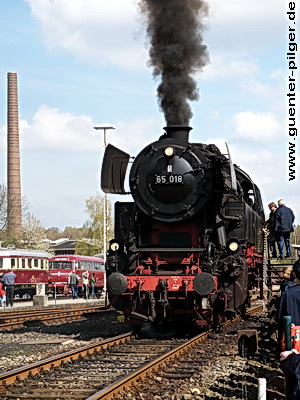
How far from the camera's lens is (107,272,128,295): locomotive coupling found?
1241cm

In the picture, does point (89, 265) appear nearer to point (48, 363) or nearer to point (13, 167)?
point (13, 167)

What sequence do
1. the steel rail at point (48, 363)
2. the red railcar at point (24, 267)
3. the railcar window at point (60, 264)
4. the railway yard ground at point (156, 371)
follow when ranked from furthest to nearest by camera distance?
the railcar window at point (60, 264) < the red railcar at point (24, 267) < the steel rail at point (48, 363) < the railway yard ground at point (156, 371)

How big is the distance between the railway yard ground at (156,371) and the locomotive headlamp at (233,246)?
1.61 metres

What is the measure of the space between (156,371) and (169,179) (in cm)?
454

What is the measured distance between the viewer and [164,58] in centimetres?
1559

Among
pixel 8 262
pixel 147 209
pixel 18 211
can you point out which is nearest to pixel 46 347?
pixel 147 209

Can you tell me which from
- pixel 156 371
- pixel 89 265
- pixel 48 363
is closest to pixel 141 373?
Answer: pixel 156 371

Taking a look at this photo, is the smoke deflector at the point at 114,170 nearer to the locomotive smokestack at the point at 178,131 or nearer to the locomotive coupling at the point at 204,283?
the locomotive smokestack at the point at 178,131

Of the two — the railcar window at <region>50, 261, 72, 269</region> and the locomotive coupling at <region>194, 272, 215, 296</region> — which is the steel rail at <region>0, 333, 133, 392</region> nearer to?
the locomotive coupling at <region>194, 272, 215, 296</region>

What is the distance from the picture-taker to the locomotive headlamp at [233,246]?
12.9m

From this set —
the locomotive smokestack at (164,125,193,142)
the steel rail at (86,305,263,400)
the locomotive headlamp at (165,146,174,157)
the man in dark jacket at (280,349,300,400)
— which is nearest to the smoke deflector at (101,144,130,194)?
the locomotive smokestack at (164,125,193,142)

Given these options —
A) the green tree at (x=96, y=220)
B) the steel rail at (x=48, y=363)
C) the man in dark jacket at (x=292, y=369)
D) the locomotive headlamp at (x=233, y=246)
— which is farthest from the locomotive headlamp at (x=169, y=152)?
the green tree at (x=96, y=220)

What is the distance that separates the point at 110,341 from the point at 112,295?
116cm

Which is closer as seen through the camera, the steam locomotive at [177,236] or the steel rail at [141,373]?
the steel rail at [141,373]
